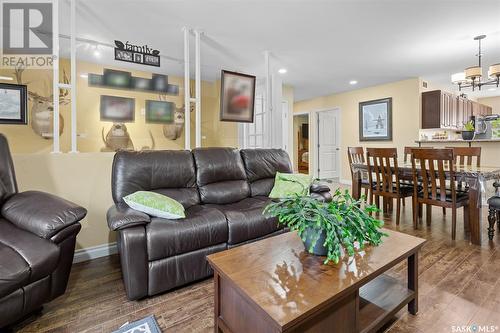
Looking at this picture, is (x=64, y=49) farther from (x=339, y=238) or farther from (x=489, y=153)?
(x=489, y=153)

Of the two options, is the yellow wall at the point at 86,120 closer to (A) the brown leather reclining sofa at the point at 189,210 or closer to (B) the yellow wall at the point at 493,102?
(A) the brown leather reclining sofa at the point at 189,210

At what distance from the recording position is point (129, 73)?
2951 millimetres

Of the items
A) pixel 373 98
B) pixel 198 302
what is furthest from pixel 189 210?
pixel 373 98

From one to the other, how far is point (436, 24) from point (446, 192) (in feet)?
6.52

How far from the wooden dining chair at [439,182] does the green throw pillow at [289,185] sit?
1.26m

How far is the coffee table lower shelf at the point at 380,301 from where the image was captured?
4.13ft

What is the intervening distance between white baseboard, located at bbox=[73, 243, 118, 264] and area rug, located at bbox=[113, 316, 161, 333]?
1.14 meters

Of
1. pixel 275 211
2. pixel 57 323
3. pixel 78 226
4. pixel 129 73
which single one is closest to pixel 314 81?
pixel 129 73

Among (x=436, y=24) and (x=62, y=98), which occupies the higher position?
(x=436, y=24)

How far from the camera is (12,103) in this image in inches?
93.7

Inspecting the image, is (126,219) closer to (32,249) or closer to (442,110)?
(32,249)

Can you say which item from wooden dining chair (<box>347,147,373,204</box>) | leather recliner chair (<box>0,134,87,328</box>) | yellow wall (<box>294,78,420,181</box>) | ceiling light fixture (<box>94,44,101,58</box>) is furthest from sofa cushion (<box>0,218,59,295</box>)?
yellow wall (<box>294,78,420,181</box>)

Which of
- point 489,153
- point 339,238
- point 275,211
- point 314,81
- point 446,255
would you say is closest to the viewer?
point 339,238

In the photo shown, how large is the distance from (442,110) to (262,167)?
177 inches
